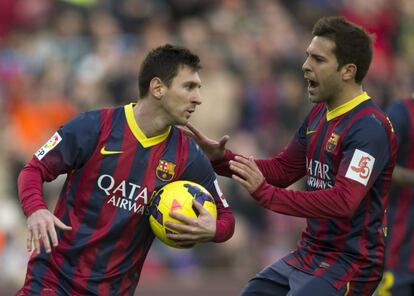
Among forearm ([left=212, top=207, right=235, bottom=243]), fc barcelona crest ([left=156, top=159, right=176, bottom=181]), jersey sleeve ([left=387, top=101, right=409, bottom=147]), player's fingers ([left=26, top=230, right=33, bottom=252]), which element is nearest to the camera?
player's fingers ([left=26, top=230, right=33, bottom=252])

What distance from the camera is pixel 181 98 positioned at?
7316 mm

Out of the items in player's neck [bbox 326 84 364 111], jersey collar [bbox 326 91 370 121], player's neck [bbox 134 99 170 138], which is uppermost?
player's neck [bbox 134 99 170 138]

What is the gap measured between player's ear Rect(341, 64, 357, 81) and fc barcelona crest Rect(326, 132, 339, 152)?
381mm

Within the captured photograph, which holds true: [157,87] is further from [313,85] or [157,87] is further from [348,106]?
[348,106]

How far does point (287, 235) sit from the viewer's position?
45.4 ft

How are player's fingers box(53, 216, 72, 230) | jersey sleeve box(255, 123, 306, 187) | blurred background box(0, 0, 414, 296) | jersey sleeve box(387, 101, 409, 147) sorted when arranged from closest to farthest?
player's fingers box(53, 216, 72, 230) < jersey sleeve box(255, 123, 306, 187) < jersey sleeve box(387, 101, 409, 147) < blurred background box(0, 0, 414, 296)

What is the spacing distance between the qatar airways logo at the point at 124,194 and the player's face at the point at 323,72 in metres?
1.30

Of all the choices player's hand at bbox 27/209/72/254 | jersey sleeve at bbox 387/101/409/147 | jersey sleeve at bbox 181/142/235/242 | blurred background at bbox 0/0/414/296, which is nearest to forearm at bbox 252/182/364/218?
jersey sleeve at bbox 181/142/235/242

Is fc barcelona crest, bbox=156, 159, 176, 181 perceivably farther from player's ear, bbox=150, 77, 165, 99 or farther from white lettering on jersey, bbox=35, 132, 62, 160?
white lettering on jersey, bbox=35, 132, 62, 160

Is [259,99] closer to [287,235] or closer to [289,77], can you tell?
[289,77]

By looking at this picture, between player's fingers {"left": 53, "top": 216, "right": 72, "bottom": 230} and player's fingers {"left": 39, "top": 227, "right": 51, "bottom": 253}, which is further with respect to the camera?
player's fingers {"left": 53, "top": 216, "right": 72, "bottom": 230}

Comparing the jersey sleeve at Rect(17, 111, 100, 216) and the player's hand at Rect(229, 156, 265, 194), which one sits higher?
the jersey sleeve at Rect(17, 111, 100, 216)

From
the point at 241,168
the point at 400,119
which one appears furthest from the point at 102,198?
the point at 400,119

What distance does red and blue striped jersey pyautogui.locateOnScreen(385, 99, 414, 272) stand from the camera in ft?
28.9
